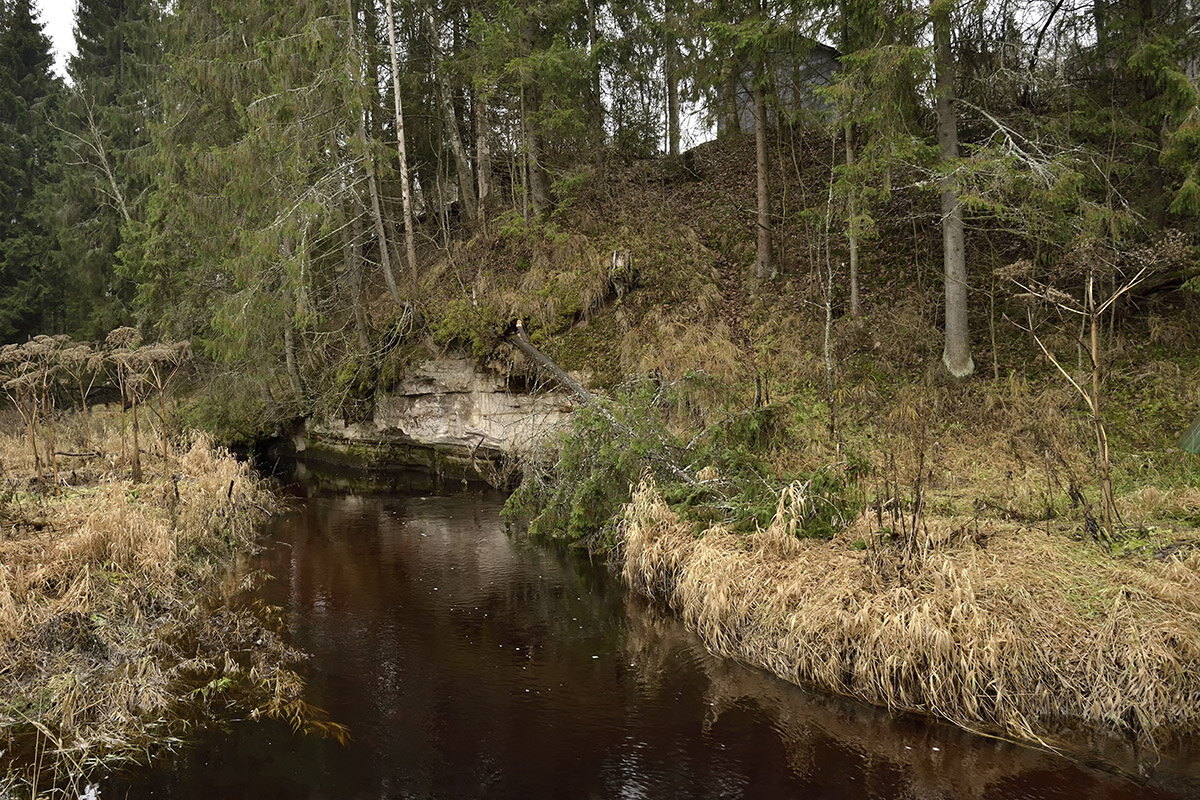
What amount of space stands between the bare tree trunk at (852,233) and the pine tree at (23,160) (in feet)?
87.8

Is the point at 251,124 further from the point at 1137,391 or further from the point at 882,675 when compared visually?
the point at 1137,391

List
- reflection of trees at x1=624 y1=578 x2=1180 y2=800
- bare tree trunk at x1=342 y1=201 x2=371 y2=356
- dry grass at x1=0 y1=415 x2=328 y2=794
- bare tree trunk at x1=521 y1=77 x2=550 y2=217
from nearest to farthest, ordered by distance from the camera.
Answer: reflection of trees at x1=624 y1=578 x2=1180 y2=800 → dry grass at x1=0 y1=415 x2=328 y2=794 → bare tree trunk at x1=521 y1=77 x2=550 y2=217 → bare tree trunk at x1=342 y1=201 x2=371 y2=356

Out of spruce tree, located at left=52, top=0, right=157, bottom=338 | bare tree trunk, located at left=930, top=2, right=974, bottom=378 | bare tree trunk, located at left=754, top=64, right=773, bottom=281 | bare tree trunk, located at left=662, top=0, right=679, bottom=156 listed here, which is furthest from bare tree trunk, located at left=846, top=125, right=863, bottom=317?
spruce tree, located at left=52, top=0, right=157, bottom=338

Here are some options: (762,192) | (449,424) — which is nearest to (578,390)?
(449,424)

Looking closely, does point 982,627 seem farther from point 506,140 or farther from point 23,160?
point 23,160

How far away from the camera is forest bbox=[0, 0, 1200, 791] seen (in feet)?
21.6

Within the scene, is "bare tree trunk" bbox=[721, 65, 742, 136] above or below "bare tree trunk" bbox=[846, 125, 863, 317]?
above

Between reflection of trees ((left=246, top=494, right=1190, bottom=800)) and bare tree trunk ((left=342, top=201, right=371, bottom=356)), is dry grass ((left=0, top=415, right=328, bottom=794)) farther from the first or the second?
bare tree trunk ((left=342, top=201, right=371, bottom=356))

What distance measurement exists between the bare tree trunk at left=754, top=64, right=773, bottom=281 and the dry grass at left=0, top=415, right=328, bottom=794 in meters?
11.9

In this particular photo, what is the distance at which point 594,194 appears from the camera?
1962cm

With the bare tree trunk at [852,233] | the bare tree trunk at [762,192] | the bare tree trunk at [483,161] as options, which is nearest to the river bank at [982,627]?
the bare tree trunk at [852,233]

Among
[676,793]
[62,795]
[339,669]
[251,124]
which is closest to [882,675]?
[676,793]

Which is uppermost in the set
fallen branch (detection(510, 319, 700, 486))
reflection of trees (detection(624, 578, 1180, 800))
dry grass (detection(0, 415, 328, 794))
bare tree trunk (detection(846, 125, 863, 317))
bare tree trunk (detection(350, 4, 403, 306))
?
bare tree trunk (detection(350, 4, 403, 306))

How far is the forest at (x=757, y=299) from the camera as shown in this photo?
6598mm
